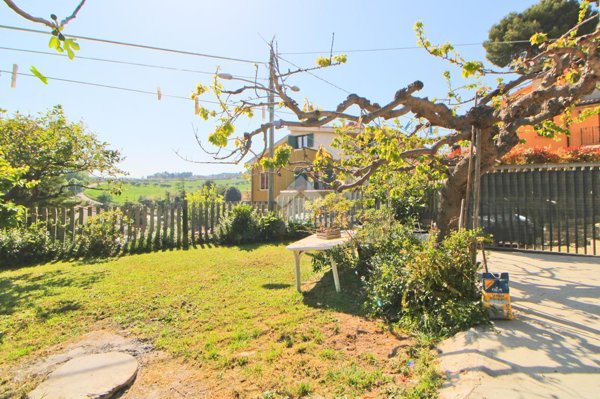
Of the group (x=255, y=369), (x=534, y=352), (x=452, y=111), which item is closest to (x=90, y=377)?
(x=255, y=369)

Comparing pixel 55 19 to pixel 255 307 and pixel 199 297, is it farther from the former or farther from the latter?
pixel 199 297

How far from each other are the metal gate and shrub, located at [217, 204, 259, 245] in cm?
629

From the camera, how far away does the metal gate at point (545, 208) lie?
272 inches

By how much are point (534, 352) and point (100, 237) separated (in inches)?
363

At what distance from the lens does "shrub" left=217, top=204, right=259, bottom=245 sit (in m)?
10.1

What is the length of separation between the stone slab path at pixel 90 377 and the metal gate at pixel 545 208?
8.07 m

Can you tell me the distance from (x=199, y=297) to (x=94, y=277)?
9.04 feet

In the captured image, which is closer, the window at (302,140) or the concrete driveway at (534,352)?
the concrete driveway at (534,352)

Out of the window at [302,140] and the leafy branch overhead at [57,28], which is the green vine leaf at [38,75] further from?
the window at [302,140]

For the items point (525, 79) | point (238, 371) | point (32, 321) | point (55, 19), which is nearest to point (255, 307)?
point (238, 371)

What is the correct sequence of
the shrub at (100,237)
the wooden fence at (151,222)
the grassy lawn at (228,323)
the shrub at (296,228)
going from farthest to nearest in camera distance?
the shrub at (296,228), the wooden fence at (151,222), the shrub at (100,237), the grassy lawn at (228,323)

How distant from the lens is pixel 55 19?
1.60 metres

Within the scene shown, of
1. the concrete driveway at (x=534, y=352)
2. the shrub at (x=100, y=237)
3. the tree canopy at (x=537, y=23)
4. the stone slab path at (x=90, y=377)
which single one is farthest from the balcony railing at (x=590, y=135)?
the stone slab path at (x=90, y=377)

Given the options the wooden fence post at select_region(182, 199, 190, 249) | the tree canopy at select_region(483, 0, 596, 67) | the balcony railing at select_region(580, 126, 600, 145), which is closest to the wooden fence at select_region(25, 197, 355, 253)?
the wooden fence post at select_region(182, 199, 190, 249)
